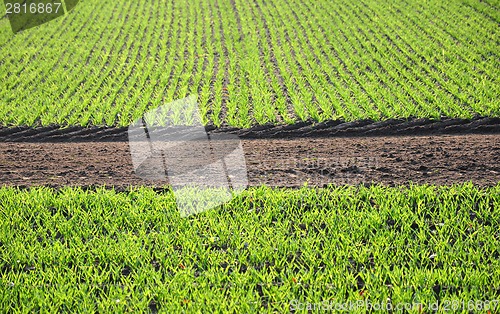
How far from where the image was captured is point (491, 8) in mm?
16953

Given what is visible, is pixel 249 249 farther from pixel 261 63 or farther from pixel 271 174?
pixel 261 63

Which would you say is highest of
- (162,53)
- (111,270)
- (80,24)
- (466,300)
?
(80,24)

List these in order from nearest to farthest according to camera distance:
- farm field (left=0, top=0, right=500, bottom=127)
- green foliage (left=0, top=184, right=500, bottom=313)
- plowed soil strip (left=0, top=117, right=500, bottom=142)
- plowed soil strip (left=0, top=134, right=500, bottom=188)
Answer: green foliage (left=0, top=184, right=500, bottom=313)
plowed soil strip (left=0, top=134, right=500, bottom=188)
plowed soil strip (left=0, top=117, right=500, bottom=142)
farm field (left=0, top=0, right=500, bottom=127)

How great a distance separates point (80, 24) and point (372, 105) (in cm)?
1142

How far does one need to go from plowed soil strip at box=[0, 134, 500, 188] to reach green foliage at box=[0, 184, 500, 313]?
0.60m

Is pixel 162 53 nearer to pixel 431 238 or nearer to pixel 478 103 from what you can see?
pixel 478 103

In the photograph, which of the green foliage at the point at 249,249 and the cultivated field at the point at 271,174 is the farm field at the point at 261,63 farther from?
the green foliage at the point at 249,249

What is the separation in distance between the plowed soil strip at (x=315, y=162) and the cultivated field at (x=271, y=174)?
4cm

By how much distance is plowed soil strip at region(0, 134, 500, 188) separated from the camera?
260 inches

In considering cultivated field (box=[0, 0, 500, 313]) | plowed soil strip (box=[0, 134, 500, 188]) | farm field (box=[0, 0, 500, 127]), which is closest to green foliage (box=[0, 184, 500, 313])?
cultivated field (box=[0, 0, 500, 313])

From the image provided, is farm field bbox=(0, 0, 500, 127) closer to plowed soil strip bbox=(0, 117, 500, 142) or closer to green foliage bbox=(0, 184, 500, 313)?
plowed soil strip bbox=(0, 117, 500, 142)

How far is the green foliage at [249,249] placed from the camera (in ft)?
13.7

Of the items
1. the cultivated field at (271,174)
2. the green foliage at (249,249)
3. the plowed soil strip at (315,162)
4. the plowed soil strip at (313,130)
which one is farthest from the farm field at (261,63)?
the green foliage at (249,249)

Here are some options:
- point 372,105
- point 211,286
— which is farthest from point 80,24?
point 211,286
